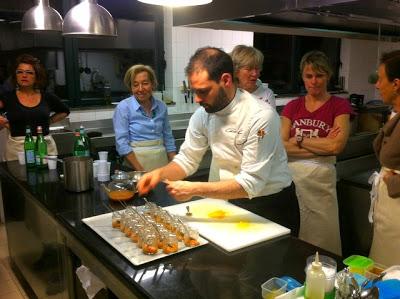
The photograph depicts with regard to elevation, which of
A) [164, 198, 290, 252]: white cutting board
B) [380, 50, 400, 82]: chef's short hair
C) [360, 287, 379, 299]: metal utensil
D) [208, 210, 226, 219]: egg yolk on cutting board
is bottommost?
[164, 198, 290, 252]: white cutting board

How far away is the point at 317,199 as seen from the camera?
2.35 m

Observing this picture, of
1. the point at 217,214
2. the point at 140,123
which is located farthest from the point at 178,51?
the point at 217,214

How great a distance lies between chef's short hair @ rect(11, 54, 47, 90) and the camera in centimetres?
Result: 283

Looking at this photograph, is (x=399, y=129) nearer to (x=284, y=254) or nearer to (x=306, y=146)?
(x=306, y=146)

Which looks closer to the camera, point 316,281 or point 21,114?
point 316,281

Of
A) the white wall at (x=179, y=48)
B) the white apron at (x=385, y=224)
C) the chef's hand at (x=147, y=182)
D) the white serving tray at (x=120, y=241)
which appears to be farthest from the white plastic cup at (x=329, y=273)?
the white wall at (x=179, y=48)

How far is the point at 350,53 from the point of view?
19.0ft

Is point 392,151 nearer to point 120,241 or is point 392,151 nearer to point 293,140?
point 293,140

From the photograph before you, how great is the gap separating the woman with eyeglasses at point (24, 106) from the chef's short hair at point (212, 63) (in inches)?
68.7

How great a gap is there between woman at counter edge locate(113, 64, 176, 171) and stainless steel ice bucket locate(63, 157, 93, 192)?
2.33 feet

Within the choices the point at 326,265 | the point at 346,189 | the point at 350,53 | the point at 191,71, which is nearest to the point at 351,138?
the point at 346,189

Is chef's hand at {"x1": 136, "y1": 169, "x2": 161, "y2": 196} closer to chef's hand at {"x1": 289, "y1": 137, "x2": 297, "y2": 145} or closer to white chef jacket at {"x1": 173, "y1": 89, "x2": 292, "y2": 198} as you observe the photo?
white chef jacket at {"x1": 173, "y1": 89, "x2": 292, "y2": 198}

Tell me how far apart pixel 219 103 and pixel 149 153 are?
1287 millimetres

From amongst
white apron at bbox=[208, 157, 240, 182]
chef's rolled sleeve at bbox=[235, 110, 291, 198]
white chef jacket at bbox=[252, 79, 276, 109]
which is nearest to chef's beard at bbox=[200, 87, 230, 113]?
chef's rolled sleeve at bbox=[235, 110, 291, 198]
